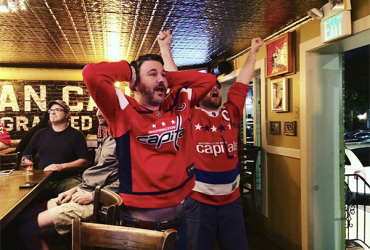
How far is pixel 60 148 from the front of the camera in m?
3.29

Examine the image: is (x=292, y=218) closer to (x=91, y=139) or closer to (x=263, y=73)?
(x=263, y=73)

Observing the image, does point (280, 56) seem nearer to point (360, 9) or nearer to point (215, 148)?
point (360, 9)

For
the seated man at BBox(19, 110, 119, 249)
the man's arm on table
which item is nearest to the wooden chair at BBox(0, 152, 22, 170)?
the man's arm on table

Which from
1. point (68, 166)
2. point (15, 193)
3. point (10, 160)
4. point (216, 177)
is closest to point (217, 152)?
point (216, 177)

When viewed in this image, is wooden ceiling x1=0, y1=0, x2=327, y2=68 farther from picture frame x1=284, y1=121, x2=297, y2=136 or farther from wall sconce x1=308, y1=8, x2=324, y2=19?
picture frame x1=284, y1=121, x2=297, y2=136

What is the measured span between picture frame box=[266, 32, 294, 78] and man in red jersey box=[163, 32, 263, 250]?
3.96 ft

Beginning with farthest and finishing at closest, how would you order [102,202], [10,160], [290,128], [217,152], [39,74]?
[39,74] < [10,160] < [290,128] < [217,152] < [102,202]

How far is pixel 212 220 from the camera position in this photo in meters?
1.93

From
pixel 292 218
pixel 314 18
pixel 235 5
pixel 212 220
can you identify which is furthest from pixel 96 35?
pixel 292 218

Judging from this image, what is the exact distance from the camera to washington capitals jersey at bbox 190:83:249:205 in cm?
195

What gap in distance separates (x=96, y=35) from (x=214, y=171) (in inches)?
106

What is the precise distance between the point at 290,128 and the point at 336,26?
119 cm

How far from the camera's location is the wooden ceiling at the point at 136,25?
271 centimetres

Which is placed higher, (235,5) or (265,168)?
(235,5)
